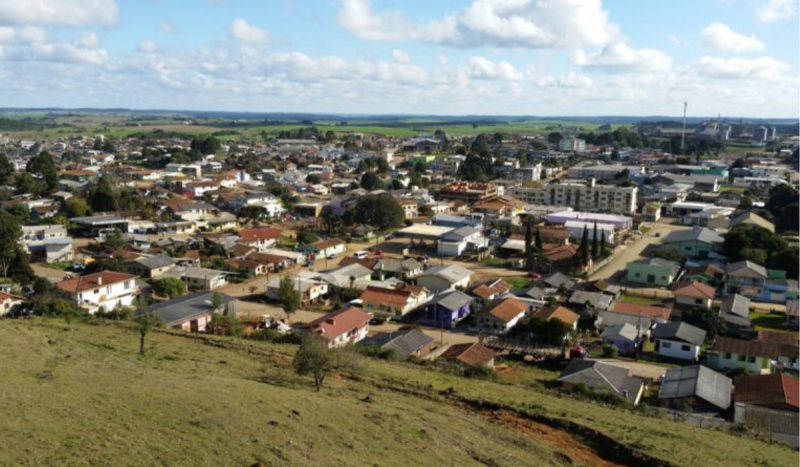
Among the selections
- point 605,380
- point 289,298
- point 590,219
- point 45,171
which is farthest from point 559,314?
point 45,171

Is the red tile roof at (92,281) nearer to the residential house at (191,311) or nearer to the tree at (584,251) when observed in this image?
the residential house at (191,311)

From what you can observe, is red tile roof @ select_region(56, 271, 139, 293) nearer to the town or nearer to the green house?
the town

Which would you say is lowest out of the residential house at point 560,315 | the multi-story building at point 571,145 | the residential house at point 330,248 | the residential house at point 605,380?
the residential house at point 330,248

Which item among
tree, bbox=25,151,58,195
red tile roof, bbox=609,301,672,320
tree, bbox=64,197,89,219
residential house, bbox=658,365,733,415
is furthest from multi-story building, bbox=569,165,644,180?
residential house, bbox=658,365,733,415

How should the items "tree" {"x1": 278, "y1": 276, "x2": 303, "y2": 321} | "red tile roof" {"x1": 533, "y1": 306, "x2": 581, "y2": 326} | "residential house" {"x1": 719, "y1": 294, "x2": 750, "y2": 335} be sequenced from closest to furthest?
1. "red tile roof" {"x1": 533, "y1": 306, "x2": 581, "y2": 326}
2. "residential house" {"x1": 719, "y1": 294, "x2": 750, "y2": 335}
3. "tree" {"x1": 278, "y1": 276, "x2": 303, "y2": 321}

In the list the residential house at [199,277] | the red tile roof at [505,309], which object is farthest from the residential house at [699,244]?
the residential house at [199,277]

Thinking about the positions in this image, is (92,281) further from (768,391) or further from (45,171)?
(45,171)
